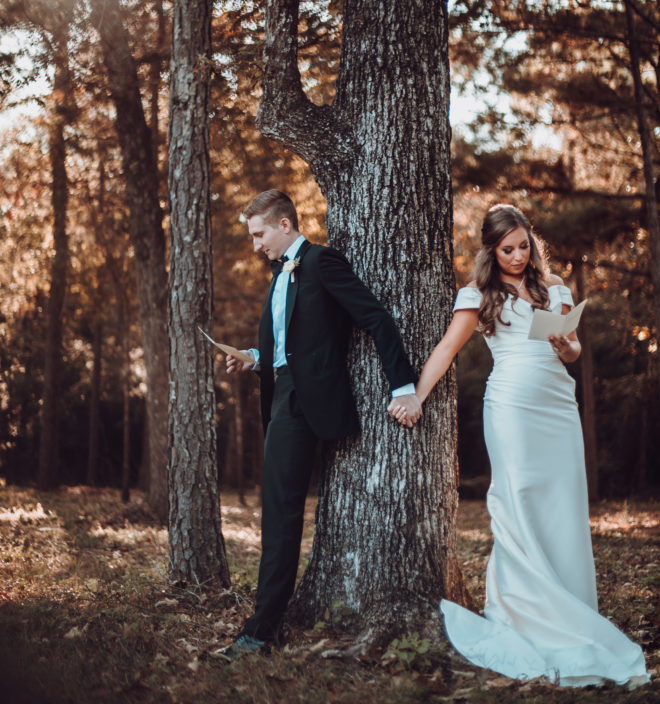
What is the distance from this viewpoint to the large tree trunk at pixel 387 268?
3.92 metres

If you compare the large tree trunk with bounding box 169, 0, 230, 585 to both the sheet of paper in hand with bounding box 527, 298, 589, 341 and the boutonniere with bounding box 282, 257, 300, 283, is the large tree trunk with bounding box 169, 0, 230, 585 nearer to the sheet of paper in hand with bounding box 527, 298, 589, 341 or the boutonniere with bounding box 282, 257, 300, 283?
the boutonniere with bounding box 282, 257, 300, 283

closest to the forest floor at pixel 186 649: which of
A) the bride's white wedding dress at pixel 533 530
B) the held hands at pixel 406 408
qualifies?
the bride's white wedding dress at pixel 533 530

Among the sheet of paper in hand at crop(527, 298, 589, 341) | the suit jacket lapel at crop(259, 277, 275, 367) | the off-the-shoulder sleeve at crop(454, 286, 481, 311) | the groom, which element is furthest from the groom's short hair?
the sheet of paper in hand at crop(527, 298, 589, 341)

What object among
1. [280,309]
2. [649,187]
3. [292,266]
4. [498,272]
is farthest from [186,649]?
[649,187]

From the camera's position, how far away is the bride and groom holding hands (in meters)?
3.74

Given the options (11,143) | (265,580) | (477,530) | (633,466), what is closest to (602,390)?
(633,466)

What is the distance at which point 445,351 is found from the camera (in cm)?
395

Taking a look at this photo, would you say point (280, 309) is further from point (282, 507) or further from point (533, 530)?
point (533, 530)

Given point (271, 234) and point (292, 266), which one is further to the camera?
point (271, 234)

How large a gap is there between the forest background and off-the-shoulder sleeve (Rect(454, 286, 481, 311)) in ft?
7.61

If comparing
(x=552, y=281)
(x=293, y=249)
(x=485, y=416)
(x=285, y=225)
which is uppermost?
(x=285, y=225)

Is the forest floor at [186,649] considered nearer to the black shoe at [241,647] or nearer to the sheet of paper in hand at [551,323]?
the black shoe at [241,647]

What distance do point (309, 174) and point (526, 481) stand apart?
9.42 metres

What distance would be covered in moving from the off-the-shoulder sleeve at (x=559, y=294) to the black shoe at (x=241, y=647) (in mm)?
2509
